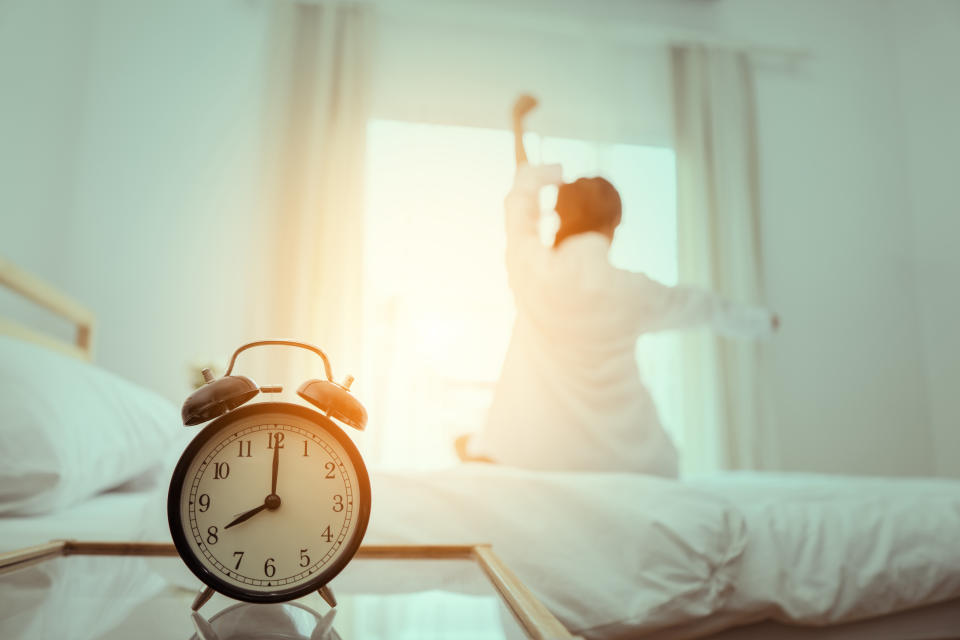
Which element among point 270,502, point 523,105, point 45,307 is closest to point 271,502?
point 270,502

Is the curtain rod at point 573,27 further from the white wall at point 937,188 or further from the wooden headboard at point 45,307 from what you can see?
the wooden headboard at point 45,307

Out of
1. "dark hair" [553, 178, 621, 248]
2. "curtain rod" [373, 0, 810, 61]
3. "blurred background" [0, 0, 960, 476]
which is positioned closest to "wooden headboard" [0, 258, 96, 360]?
"blurred background" [0, 0, 960, 476]

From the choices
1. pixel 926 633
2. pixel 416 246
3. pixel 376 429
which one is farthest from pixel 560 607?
pixel 416 246

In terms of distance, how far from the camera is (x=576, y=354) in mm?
1637

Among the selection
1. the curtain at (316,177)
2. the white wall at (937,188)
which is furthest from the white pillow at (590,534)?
the white wall at (937,188)

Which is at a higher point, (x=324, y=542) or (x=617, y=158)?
(x=617, y=158)

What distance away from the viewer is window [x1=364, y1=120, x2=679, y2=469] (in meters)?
3.16

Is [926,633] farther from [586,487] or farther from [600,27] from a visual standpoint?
[600,27]

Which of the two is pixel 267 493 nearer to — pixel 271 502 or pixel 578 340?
pixel 271 502

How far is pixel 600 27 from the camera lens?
11.7 ft

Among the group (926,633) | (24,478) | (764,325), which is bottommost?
(926,633)

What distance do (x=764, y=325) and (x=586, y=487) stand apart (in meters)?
0.93

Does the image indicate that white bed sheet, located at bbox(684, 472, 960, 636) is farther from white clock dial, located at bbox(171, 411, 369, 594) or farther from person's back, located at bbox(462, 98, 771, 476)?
white clock dial, located at bbox(171, 411, 369, 594)

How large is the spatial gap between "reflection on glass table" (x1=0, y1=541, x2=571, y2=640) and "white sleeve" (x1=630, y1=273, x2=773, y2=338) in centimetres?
96
